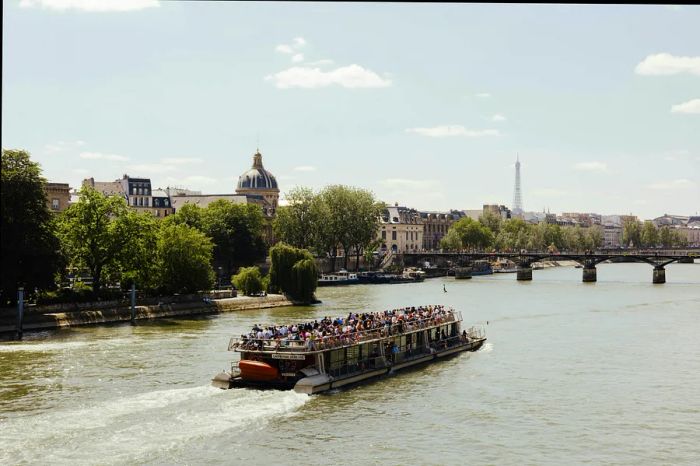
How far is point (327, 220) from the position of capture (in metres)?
115

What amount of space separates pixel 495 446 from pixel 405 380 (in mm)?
10446

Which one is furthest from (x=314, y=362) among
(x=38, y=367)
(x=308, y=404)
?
(x=38, y=367)

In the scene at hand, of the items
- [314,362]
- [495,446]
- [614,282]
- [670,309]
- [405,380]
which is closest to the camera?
[495,446]

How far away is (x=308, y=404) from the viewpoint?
29000mm

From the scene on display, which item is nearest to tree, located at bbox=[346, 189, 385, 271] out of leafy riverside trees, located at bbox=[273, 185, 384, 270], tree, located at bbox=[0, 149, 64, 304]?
leafy riverside trees, located at bbox=[273, 185, 384, 270]

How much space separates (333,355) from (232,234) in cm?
6851

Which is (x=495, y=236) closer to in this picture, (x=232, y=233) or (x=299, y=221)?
(x=299, y=221)

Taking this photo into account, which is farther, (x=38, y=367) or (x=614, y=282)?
(x=614, y=282)

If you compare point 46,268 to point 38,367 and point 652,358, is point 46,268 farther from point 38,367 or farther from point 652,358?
point 652,358

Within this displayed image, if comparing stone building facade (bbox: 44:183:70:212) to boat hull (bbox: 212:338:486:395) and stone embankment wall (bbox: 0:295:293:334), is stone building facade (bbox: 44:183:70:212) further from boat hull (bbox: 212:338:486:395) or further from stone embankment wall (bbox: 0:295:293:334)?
boat hull (bbox: 212:338:486:395)

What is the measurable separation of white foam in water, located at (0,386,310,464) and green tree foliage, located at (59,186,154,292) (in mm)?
30044

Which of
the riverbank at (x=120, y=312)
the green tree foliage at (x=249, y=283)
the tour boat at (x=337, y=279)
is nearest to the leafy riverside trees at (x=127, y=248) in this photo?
the riverbank at (x=120, y=312)

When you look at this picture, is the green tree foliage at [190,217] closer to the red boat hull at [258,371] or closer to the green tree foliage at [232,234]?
the green tree foliage at [232,234]

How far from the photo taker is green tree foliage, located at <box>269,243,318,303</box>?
229 ft
